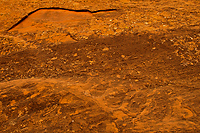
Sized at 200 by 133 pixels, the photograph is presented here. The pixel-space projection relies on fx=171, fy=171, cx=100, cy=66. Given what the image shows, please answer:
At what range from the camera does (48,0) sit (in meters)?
4.25

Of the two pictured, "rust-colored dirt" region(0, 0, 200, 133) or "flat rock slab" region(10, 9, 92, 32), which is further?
"flat rock slab" region(10, 9, 92, 32)

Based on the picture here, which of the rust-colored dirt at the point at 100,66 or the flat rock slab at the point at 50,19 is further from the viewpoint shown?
the flat rock slab at the point at 50,19

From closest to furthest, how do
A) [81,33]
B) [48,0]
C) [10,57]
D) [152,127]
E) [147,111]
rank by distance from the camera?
[152,127]
[147,111]
[10,57]
[81,33]
[48,0]

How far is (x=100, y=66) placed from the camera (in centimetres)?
300

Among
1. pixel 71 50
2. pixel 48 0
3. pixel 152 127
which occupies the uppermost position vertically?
pixel 48 0

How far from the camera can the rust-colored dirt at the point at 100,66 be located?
2.31 metres

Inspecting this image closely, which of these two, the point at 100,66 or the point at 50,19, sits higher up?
the point at 50,19

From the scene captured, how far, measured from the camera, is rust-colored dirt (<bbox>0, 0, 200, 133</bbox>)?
7.59 feet

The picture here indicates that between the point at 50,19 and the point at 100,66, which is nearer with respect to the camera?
the point at 100,66

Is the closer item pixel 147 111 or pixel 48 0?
pixel 147 111

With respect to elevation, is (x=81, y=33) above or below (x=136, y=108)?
above

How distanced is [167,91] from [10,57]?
9.22 feet

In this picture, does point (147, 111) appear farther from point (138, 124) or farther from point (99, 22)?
point (99, 22)

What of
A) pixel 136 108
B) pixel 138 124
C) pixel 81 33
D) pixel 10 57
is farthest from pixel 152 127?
pixel 10 57
